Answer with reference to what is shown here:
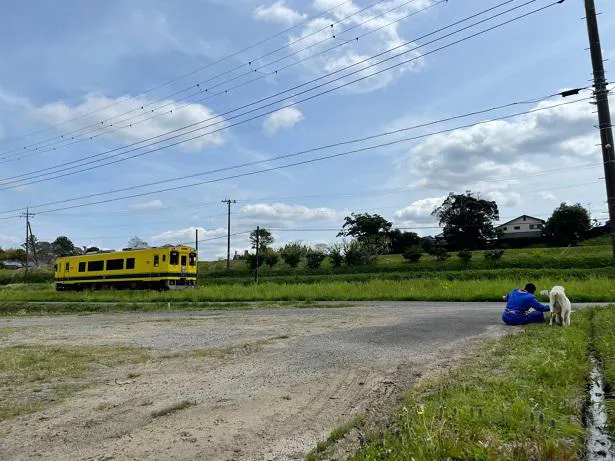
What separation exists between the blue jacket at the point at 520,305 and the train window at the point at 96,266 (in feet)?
109

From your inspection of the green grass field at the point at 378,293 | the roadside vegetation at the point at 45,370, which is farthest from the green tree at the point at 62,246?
the roadside vegetation at the point at 45,370

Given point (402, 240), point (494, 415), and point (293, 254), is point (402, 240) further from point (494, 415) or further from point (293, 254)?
point (494, 415)

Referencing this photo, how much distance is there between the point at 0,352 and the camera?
9453mm

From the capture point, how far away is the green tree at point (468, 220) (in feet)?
266

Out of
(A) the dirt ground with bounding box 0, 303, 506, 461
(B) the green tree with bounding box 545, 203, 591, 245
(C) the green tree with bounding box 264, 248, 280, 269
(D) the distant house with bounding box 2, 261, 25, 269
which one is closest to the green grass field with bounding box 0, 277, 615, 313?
(A) the dirt ground with bounding box 0, 303, 506, 461

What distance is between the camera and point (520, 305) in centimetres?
1105

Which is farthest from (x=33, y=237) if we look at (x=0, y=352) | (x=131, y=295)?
(x=0, y=352)

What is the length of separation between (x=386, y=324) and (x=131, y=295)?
22.8 m

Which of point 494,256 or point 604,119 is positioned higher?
point 604,119

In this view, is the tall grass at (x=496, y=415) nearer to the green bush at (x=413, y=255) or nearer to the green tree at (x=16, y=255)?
the green bush at (x=413, y=255)

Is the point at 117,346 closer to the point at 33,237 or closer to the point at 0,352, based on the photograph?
the point at 0,352

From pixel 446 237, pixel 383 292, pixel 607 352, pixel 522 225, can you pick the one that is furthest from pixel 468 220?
pixel 607 352

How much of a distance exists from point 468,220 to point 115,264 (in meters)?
62.5

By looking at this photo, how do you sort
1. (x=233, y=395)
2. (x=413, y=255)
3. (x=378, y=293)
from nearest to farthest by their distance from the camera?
1. (x=233, y=395)
2. (x=378, y=293)
3. (x=413, y=255)
